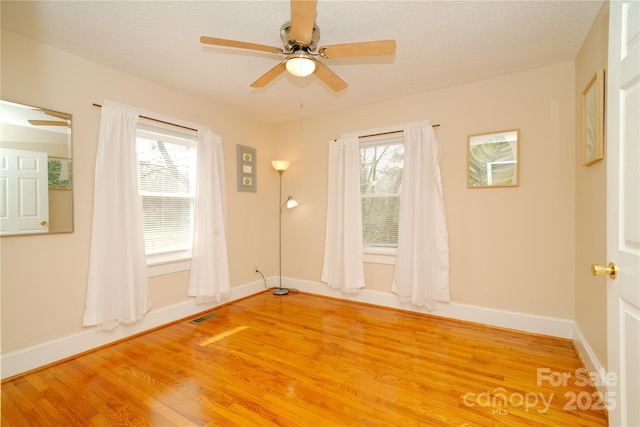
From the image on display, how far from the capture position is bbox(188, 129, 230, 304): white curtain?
3.37 meters

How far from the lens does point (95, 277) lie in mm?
2525

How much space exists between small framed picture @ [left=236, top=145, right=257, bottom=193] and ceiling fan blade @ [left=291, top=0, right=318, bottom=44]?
93.8 inches

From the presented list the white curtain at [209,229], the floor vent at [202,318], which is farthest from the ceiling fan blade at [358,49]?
the floor vent at [202,318]

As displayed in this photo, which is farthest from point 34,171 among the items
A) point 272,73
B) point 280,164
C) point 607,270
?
point 607,270

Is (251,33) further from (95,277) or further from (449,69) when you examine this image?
(95,277)

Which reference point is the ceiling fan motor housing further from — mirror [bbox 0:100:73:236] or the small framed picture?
the small framed picture

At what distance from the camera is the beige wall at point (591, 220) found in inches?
74.7

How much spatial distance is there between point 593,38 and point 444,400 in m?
2.76

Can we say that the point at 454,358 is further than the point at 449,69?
No

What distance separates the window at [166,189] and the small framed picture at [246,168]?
657 millimetres

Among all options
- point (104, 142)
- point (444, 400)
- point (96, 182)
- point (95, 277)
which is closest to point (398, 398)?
point (444, 400)

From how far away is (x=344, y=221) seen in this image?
3775mm

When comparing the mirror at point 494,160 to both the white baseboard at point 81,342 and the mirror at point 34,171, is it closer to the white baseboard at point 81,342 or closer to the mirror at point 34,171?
the white baseboard at point 81,342

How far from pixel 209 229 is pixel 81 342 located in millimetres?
1512
